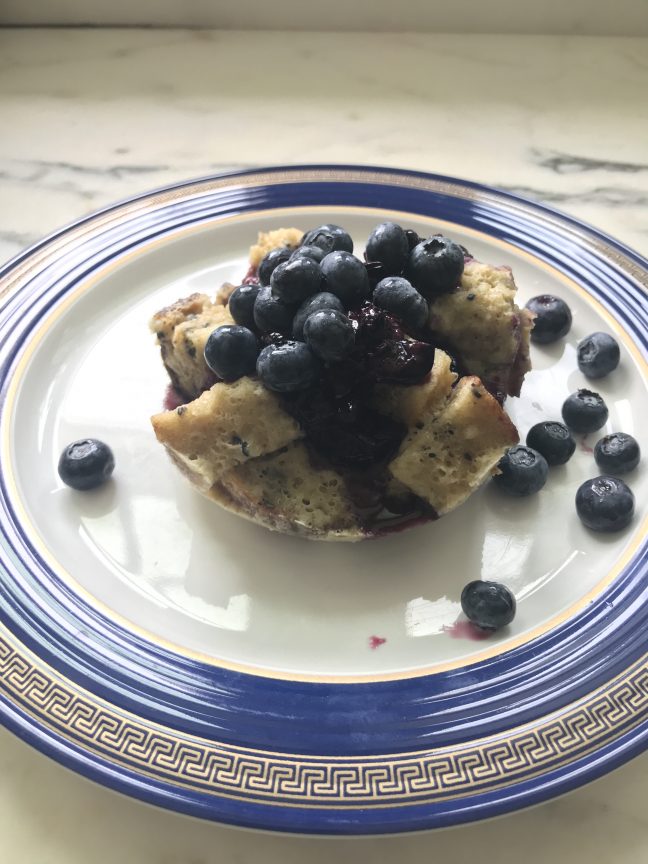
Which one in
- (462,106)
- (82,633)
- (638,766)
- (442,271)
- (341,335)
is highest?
(462,106)

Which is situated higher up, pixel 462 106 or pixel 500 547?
pixel 462 106

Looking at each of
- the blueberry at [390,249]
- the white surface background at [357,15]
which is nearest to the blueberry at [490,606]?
the blueberry at [390,249]

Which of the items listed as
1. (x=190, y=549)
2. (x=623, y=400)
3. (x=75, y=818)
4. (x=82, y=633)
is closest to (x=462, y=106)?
(x=623, y=400)

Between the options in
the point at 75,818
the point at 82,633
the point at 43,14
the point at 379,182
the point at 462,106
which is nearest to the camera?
the point at 75,818

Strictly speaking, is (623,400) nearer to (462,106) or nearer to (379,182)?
(379,182)

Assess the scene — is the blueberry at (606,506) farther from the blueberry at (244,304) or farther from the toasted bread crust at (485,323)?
the blueberry at (244,304)

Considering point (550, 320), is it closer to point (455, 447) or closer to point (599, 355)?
point (599, 355)

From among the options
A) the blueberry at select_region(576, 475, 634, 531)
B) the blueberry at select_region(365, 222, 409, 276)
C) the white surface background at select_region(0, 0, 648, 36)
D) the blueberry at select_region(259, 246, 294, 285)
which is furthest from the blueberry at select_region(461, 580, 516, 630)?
the white surface background at select_region(0, 0, 648, 36)
